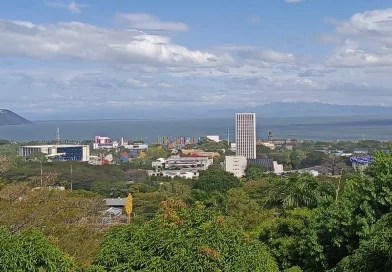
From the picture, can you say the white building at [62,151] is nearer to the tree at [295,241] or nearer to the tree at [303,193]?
the tree at [303,193]

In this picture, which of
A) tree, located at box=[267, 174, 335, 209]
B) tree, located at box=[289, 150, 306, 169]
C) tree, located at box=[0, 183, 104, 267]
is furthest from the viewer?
tree, located at box=[289, 150, 306, 169]

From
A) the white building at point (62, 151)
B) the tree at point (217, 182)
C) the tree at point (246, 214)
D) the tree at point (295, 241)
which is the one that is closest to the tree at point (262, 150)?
the white building at point (62, 151)

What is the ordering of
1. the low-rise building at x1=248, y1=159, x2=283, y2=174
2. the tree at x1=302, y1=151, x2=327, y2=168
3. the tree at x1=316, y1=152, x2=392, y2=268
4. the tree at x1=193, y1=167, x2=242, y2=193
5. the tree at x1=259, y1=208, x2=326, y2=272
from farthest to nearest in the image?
the tree at x1=302, y1=151, x2=327, y2=168, the low-rise building at x1=248, y1=159, x2=283, y2=174, the tree at x1=193, y1=167, x2=242, y2=193, the tree at x1=259, y1=208, x2=326, y2=272, the tree at x1=316, y1=152, x2=392, y2=268

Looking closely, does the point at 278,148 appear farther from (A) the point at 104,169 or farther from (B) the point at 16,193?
(B) the point at 16,193

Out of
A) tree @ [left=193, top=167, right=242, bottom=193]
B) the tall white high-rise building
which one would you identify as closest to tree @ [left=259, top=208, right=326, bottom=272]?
tree @ [left=193, top=167, right=242, bottom=193]

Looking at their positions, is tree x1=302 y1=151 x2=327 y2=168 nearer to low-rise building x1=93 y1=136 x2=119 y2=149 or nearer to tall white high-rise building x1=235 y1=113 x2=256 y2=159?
tall white high-rise building x1=235 y1=113 x2=256 y2=159

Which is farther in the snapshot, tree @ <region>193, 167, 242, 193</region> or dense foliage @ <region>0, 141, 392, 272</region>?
tree @ <region>193, 167, 242, 193</region>
